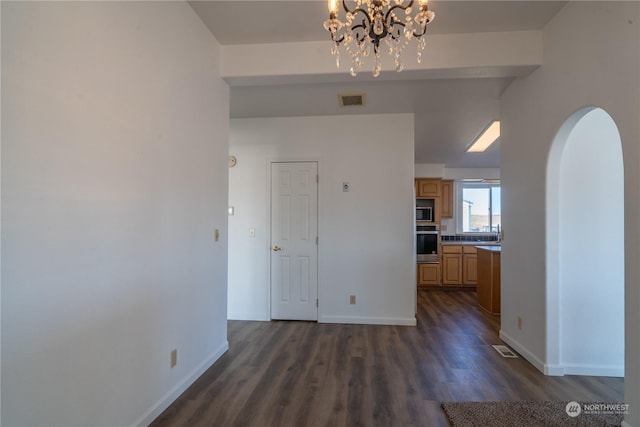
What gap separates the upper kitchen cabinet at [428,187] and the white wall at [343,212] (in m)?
2.77

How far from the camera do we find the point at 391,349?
297cm

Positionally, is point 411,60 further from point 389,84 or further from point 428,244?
point 428,244

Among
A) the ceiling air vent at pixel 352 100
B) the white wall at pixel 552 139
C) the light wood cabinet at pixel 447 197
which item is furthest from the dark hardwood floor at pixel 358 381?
the light wood cabinet at pixel 447 197

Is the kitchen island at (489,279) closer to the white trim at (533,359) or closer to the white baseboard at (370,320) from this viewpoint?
the white trim at (533,359)

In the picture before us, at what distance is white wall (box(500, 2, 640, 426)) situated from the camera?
5.41 ft

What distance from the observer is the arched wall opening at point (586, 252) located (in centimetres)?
243

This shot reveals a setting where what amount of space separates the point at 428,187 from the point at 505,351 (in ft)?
13.0

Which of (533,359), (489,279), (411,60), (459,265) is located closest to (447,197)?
(459,265)

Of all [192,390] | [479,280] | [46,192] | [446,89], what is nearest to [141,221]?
[46,192]

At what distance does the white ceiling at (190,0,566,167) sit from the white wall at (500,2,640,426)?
35 centimetres

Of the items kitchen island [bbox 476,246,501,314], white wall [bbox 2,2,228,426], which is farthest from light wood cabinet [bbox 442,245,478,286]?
white wall [bbox 2,2,228,426]

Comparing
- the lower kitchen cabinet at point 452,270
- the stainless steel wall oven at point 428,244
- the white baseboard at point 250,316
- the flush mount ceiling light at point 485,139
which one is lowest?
the white baseboard at point 250,316

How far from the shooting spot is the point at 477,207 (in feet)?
22.7

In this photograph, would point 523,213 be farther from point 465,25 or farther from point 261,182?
point 261,182
